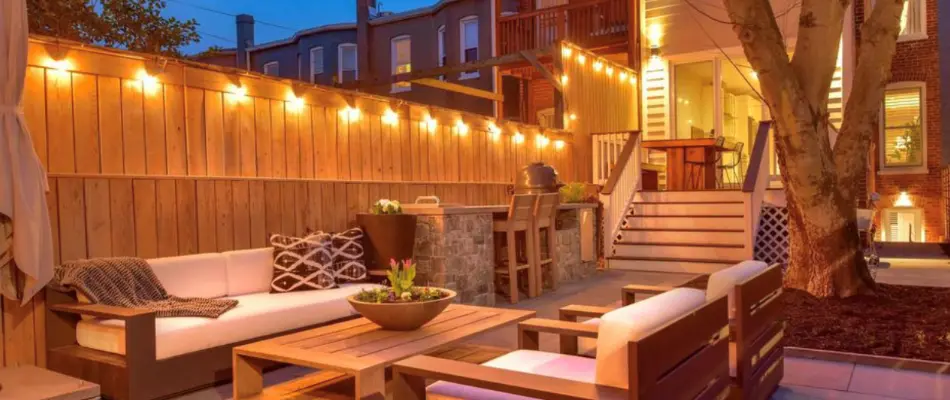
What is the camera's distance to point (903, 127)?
13.1 m

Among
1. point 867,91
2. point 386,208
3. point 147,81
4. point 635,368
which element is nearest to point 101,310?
point 147,81

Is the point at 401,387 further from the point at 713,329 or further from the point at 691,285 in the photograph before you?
the point at 691,285

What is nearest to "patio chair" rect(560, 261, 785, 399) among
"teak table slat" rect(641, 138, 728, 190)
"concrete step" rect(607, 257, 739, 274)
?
"concrete step" rect(607, 257, 739, 274)

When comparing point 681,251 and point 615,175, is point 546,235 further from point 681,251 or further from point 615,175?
point 681,251

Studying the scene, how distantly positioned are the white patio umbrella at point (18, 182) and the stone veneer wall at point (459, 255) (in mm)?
3234

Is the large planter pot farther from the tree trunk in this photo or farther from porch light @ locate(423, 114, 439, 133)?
the tree trunk

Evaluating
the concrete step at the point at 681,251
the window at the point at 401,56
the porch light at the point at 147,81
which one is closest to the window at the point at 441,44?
the window at the point at 401,56

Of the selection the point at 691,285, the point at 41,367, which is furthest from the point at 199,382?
the point at 691,285

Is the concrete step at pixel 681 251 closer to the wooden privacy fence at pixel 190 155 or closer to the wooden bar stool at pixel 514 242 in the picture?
the wooden bar stool at pixel 514 242

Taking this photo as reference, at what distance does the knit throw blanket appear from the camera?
3.97 metres

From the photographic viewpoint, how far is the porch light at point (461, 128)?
8.38 metres

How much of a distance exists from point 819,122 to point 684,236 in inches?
158

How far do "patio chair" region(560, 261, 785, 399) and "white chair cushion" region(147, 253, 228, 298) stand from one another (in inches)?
103

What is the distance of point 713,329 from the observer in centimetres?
248
